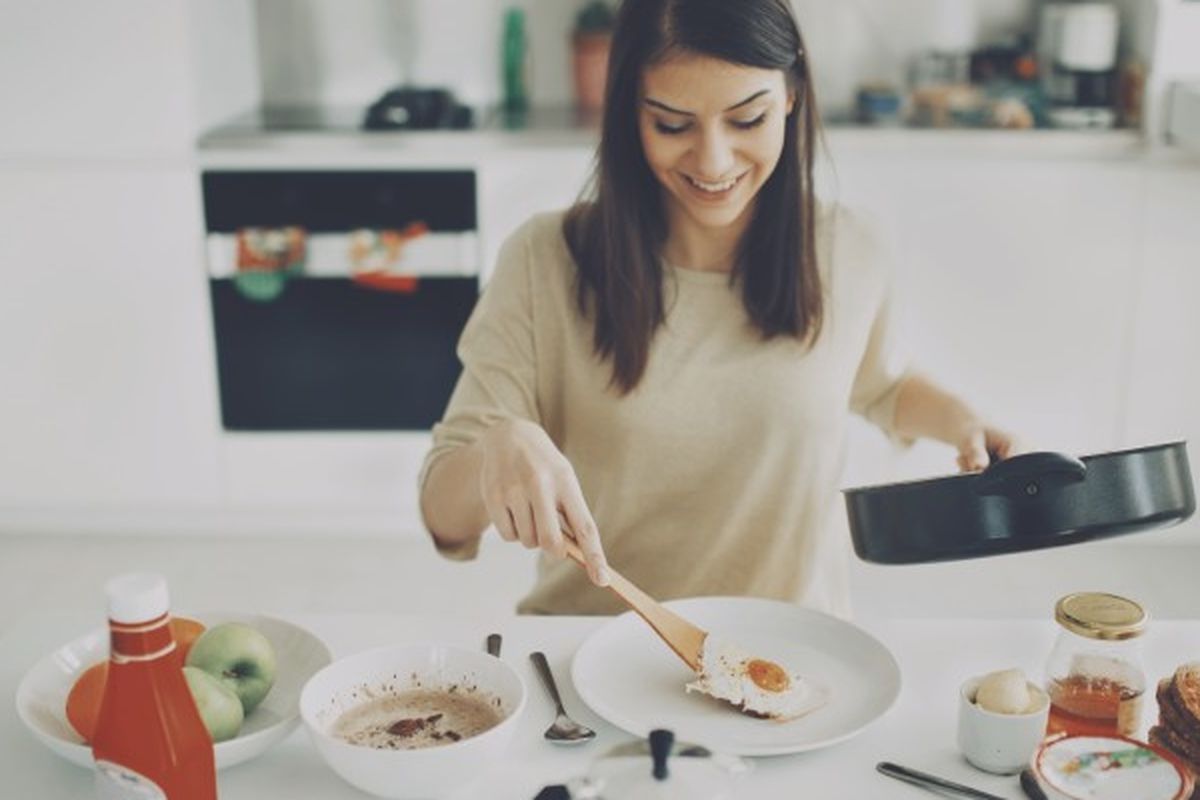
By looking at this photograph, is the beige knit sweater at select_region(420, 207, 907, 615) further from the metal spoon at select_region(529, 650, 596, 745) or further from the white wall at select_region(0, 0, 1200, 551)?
the white wall at select_region(0, 0, 1200, 551)

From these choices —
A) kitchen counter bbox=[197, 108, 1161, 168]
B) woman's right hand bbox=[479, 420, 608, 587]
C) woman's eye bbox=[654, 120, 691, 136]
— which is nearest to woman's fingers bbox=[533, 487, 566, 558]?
woman's right hand bbox=[479, 420, 608, 587]

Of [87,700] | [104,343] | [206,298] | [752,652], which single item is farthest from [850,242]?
[104,343]

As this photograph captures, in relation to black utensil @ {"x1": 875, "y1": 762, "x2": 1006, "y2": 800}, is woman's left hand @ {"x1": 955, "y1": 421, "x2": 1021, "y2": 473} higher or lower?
higher

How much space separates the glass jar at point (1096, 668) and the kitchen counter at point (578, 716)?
0.19 feet

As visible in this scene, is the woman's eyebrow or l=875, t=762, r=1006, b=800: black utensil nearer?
l=875, t=762, r=1006, b=800: black utensil

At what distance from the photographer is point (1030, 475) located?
1048 mm

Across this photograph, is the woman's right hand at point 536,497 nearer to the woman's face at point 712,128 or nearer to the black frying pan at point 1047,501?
the black frying pan at point 1047,501

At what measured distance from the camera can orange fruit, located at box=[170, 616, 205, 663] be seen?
115cm

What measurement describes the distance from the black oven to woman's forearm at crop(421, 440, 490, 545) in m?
1.65

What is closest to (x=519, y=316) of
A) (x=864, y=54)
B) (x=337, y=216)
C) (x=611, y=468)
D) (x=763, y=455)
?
(x=611, y=468)

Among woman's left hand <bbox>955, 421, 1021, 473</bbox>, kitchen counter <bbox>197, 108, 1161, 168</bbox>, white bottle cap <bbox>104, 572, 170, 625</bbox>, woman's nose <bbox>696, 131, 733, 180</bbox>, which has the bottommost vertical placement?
woman's left hand <bbox>955, 421, 1021, 473</bbox>

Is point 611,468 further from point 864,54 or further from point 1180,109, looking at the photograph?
point 864,54

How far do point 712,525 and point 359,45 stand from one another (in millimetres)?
2252

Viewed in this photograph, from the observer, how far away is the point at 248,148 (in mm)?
2938
